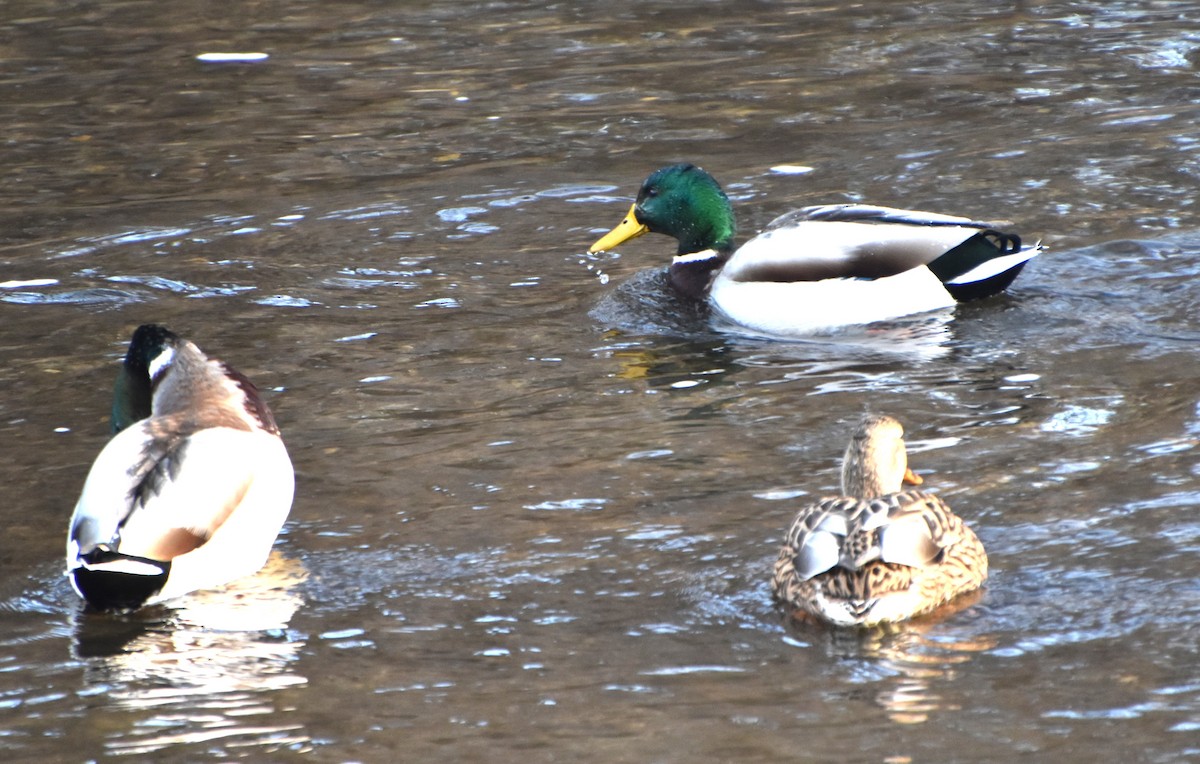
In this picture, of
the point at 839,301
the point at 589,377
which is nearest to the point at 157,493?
the point at 589,377

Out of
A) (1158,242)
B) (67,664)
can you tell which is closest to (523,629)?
(67,664)

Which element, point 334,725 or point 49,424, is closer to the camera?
point 334,725

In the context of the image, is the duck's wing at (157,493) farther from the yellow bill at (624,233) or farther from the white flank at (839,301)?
the yellow bill at (624,233)

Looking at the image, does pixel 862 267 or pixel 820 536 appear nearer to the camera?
pixel 820 536

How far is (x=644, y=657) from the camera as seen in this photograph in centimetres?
516

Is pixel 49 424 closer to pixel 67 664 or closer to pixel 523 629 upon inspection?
pixel 67 664

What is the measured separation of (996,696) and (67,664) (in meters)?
2.66

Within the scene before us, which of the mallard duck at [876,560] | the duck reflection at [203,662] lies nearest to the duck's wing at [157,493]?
the duck reflection at [203,662]

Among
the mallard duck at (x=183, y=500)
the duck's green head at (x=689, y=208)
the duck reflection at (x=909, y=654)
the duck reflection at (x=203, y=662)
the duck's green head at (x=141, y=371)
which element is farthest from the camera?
the duck's green head at (x=689, y=208)

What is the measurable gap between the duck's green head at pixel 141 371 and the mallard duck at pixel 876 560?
2.65 meters

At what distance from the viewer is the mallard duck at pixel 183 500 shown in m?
5.68

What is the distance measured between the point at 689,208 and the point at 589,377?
6.06 ft

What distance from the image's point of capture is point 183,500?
19.3 feet

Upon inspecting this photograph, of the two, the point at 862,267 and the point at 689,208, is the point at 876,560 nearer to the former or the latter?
the point at 862,267
